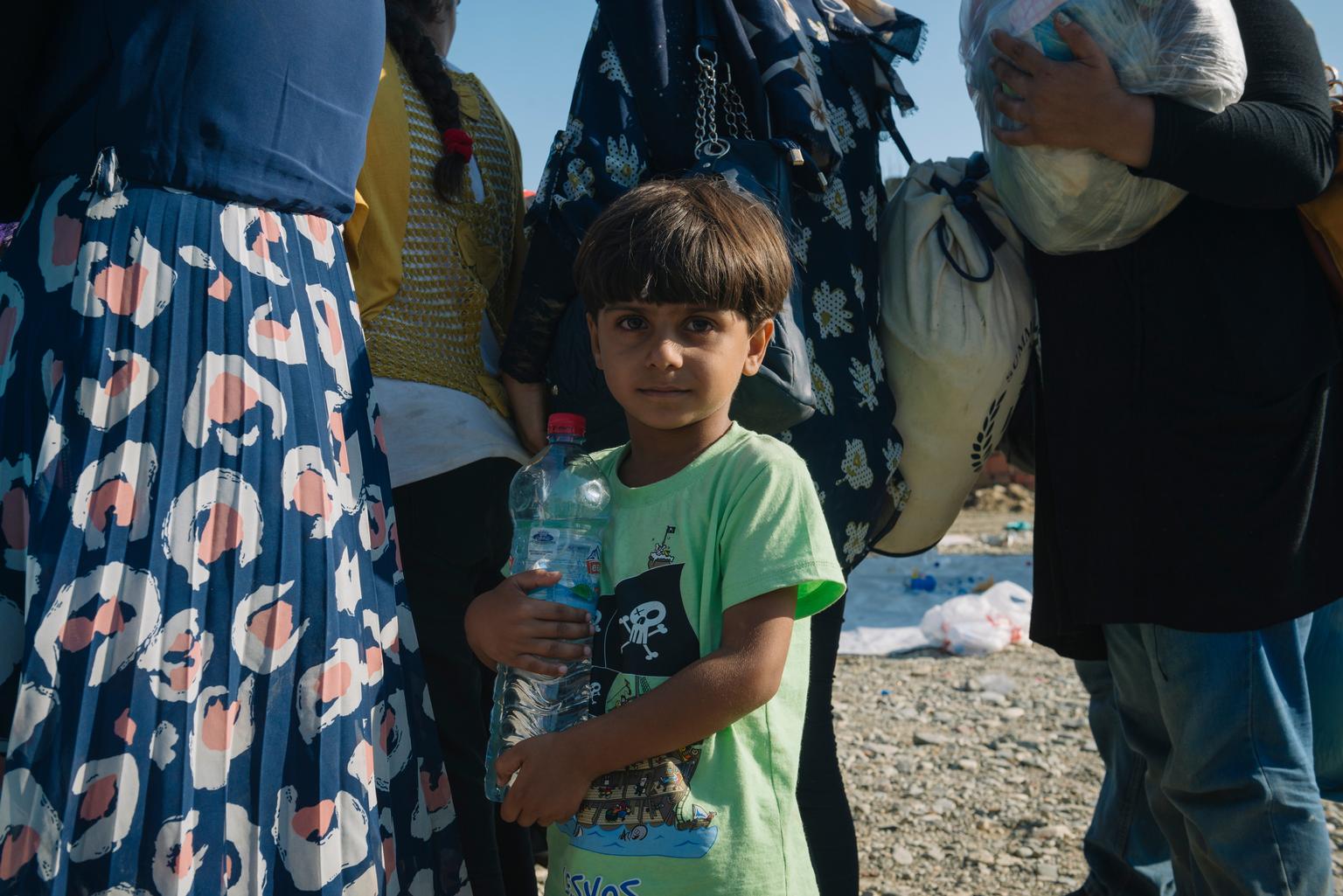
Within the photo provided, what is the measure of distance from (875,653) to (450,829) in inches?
181

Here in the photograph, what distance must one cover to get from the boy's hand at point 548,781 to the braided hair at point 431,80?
116cm

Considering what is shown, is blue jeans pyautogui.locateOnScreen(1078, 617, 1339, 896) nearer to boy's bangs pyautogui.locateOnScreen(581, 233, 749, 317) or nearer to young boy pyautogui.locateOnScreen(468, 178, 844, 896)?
young boy pyautogui.locateOnScreen(468, 178, 844, 896)

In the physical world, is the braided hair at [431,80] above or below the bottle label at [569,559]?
above

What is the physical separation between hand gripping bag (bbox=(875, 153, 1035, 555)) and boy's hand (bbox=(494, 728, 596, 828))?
1.05 m

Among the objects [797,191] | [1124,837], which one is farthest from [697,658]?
[1124,837]

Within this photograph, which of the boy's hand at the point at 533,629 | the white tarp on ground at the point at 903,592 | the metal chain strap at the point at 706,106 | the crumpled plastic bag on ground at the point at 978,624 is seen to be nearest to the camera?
the boy's hand at the point at 533,629

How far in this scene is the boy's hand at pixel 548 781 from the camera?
1.59 m

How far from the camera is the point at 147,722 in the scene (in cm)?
151

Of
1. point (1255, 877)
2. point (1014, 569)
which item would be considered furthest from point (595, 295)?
point (1014, 569)

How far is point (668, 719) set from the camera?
157cm

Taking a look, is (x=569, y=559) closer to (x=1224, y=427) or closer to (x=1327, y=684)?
(x=1224, y=427)

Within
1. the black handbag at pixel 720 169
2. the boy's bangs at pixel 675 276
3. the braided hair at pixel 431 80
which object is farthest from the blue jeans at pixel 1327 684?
the braided hair at pixel 431 80

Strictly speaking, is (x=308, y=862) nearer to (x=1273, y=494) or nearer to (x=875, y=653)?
(x=1273, y=494)

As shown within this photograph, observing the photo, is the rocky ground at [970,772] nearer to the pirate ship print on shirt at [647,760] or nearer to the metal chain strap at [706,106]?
the pirate ship print on shirt at [647,760]
